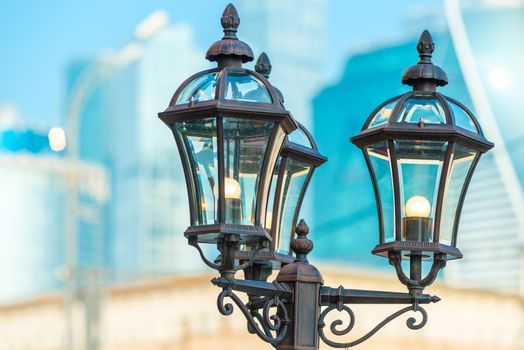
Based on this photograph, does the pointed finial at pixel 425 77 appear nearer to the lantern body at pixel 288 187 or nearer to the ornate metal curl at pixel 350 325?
the lantern body at pixel 288 187

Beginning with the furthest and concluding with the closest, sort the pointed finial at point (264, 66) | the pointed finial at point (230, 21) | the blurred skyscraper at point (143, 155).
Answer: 1. the blurred skyscraper at point (143, 155)
2. the pointed finial at point (264, 66)
3. the pointed finial at point (230, 21)

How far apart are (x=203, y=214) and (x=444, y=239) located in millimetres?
1067

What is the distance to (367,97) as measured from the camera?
399 feet

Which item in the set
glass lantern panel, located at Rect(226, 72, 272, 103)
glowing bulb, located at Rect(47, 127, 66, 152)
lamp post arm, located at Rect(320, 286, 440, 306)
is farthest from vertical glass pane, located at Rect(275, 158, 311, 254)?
glowing bulb, located at Rect(47, 127, 66, 152)

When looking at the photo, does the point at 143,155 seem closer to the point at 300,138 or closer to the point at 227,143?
the point at 300,138

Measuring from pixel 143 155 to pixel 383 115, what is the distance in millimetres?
142789

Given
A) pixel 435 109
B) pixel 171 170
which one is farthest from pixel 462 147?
pixel 171 170

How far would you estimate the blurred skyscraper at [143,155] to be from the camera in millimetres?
134625

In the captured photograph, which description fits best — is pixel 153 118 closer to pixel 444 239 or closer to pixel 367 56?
pixel 367 56

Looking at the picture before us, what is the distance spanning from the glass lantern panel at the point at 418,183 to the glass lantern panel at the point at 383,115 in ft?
0.39

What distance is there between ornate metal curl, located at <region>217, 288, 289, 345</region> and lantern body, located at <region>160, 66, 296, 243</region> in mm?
256

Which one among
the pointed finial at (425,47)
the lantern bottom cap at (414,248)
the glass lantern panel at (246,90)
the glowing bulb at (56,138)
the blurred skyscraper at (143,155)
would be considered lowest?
the lantern bottom cap at (414,248)

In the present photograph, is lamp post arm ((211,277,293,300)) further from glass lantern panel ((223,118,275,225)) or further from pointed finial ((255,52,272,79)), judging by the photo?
pointed finial ((255,52,272,79))

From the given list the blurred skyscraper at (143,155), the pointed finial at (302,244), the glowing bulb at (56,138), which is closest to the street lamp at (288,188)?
the pointed finial at (302,244)
